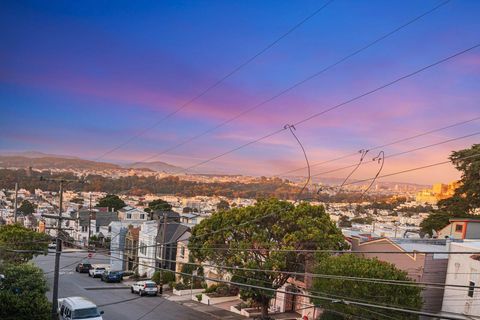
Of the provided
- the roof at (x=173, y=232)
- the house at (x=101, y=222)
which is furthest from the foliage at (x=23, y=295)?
the house at (x=101, y=222)

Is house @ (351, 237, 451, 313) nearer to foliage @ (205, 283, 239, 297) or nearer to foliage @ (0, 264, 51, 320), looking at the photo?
foliage @ (205, 283, 239, 297)

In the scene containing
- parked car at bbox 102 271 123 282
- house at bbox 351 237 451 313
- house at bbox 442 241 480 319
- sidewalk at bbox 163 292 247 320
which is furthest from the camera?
parked car at bbox 102 271 123 282

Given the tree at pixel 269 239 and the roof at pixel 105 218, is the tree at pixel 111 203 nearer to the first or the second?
the roof at pixel 105 218

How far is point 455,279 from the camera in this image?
2058 centimetres

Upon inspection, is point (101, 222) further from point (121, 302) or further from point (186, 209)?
point (121, 302)

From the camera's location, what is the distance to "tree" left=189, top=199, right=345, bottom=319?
2486cm

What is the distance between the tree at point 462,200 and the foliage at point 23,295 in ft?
114

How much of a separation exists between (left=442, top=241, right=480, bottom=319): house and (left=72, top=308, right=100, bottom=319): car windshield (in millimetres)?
15641

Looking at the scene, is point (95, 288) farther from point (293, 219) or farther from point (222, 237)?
point (293, 219)

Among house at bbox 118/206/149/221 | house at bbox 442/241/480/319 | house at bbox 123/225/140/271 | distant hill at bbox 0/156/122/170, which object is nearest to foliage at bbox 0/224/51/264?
house at bbox 123/225/140/271

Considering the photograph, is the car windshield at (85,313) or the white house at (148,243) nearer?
the car windshield at (85,313)

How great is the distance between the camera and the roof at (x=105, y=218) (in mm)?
70475

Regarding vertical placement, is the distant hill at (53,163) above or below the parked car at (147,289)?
above

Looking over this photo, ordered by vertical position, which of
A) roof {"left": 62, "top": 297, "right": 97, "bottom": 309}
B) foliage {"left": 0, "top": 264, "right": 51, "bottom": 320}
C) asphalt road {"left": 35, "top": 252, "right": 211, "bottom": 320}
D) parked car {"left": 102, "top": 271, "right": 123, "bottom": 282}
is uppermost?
foliage {"left": 0, "top": 264, "right": 51, "bottom": 320}
